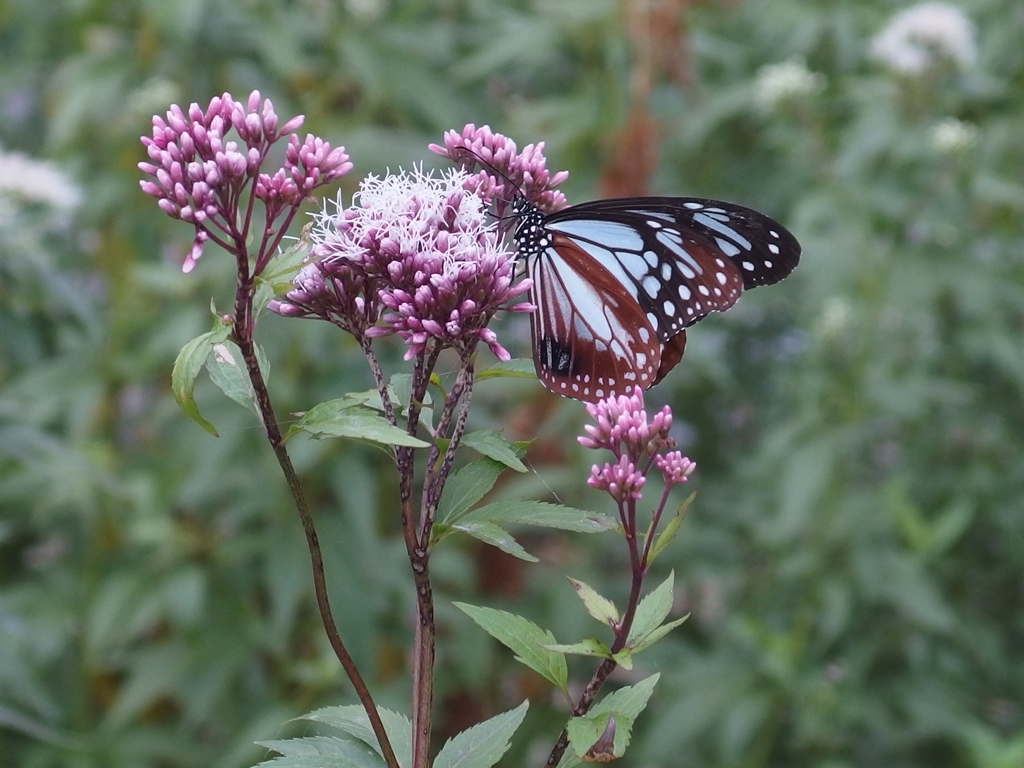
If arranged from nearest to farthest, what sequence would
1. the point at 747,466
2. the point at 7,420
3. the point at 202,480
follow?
the point at 7,420 < the point at 202,480 < the point at 747,466

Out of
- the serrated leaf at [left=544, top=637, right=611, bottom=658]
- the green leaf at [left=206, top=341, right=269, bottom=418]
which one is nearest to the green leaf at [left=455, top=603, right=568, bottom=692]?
the serrated leaf at [left=544, top=637, right=611, bottom=658]

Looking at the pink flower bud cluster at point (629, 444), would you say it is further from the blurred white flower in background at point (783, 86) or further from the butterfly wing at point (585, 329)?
the blurred white flower in background at point (783, 86)

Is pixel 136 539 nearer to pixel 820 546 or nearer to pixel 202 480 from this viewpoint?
pixel 202 480

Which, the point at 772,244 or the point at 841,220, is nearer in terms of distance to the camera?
the point at 772,244

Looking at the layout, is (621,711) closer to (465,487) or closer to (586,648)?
(586,648)

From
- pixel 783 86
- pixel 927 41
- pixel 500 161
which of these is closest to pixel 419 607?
pixel 500 161

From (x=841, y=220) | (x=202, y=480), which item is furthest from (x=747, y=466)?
(x=202, y=480)
